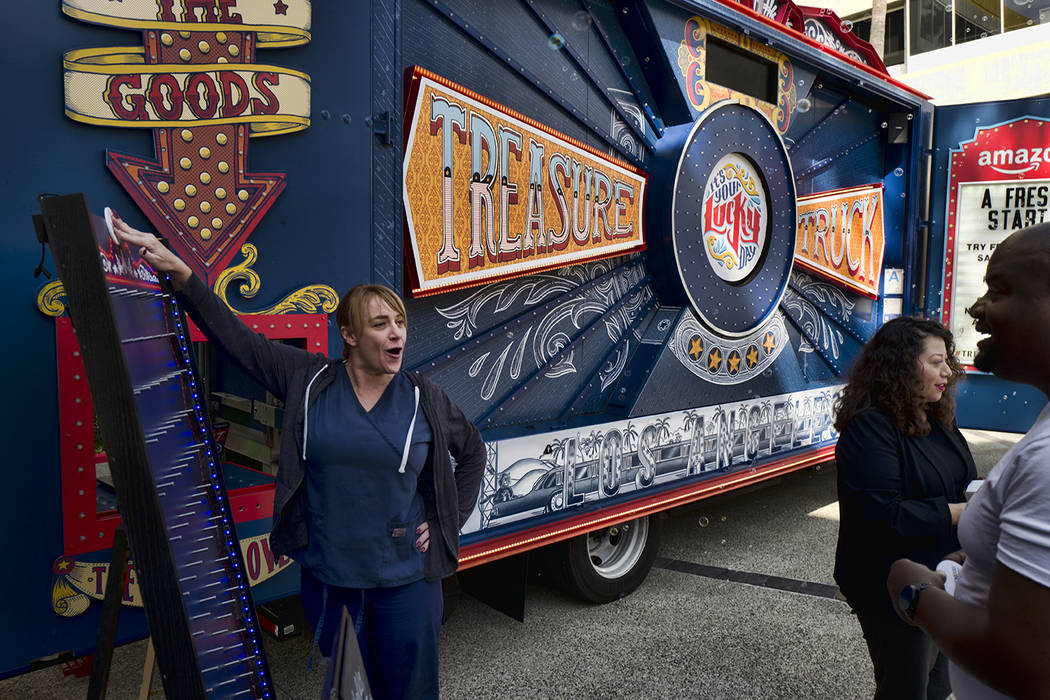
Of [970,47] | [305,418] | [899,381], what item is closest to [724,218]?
[899,381]

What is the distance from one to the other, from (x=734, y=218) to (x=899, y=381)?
2412 mm

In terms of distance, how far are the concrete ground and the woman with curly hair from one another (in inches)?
49.6

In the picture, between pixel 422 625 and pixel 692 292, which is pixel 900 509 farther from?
pixel 692 292

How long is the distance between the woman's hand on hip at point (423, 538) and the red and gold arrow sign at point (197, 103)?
1.06 metres

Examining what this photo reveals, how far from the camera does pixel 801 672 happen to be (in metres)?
3.54

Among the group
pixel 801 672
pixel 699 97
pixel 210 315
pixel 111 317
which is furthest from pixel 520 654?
pixel 699 97

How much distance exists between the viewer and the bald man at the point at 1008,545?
105 centimetres

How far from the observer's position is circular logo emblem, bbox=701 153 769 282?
443 cm

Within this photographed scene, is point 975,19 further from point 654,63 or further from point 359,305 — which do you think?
point 359,305

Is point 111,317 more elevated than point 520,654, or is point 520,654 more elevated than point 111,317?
point 111,317

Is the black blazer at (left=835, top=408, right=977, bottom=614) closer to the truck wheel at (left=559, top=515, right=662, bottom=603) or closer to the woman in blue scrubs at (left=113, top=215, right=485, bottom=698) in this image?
the woman in blue scrubs at (left=113, top=215, right=485, bottom=698)

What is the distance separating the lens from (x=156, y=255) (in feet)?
6.28

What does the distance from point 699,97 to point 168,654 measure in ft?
13.0

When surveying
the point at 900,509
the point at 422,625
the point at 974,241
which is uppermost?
the point at 974,241
